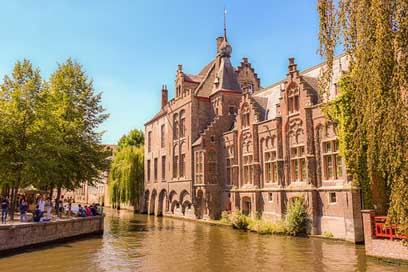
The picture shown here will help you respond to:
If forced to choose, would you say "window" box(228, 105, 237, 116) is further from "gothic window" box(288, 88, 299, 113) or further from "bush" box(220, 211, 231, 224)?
"gothic window" box(288, 88, 299, 113)

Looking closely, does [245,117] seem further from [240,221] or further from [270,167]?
[240,221]

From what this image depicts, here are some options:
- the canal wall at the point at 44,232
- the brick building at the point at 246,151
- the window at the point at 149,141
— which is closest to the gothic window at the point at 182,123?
the brick building at the point at 246,151

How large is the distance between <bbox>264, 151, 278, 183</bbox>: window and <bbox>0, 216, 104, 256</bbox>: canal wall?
12.7 m

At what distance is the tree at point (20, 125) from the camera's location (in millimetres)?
21614

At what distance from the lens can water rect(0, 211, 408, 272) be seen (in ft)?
47.8

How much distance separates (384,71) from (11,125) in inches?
792

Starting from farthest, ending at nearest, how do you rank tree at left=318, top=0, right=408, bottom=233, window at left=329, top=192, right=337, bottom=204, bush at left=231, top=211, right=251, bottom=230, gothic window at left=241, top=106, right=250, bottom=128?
gothic window at left=241, top=106, right=250, bottom=128 → bush at left=231, top=211, right=251, bottom=230 → window at left=329, top=192, right=337, bottom=204 → tree at left=318, top=0, right=408, bottom=233

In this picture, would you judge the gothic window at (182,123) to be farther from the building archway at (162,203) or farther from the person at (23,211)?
the person at (23,211)

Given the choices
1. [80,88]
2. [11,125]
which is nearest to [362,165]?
[11,125]

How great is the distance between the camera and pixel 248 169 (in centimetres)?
3053

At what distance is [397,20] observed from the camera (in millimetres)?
8992

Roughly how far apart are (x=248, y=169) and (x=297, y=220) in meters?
8.44

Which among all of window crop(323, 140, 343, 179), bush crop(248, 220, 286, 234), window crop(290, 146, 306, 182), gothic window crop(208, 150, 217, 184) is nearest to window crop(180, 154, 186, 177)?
gothic window crop(208, 150, 217, 184)

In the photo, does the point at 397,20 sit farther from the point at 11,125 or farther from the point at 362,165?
the point at 11,125
